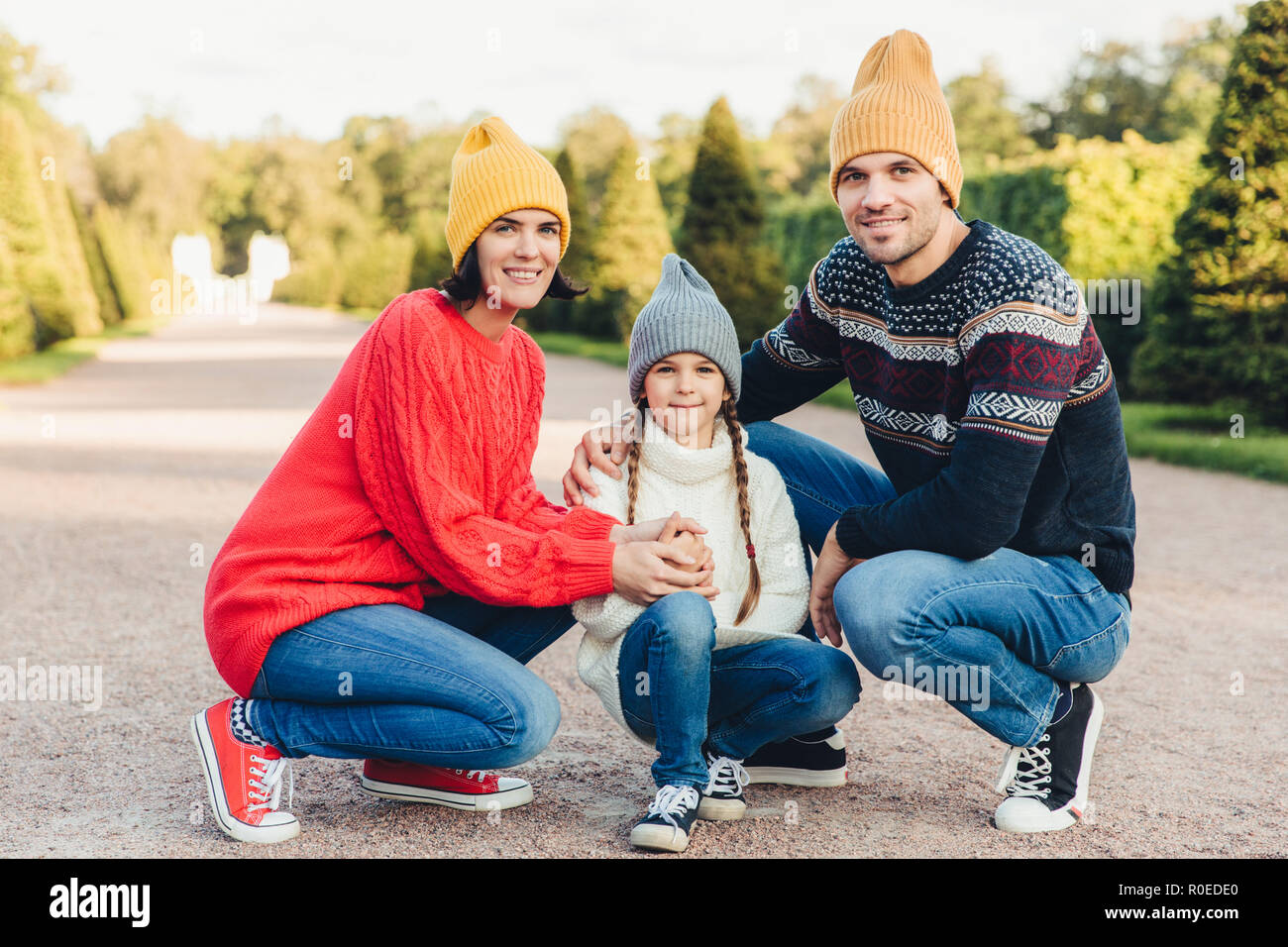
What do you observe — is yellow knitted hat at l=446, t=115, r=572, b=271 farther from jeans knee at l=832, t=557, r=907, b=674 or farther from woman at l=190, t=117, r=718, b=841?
jeans knee at l=832, t=557, r=907, b=674

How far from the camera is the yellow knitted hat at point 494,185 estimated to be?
287cm

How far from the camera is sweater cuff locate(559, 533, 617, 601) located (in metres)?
2.81

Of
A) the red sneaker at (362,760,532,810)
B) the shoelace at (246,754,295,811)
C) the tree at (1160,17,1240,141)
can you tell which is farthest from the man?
the tree at (1160,17,1240,141)

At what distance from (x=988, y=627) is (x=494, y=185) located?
4.93 ft

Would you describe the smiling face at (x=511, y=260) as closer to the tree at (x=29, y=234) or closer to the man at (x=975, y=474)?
the man at (x=975, y=474)

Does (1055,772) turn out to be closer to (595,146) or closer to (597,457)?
(597,457)

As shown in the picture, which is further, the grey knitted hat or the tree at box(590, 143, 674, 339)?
the tree at box(590, 143, 674, 339)

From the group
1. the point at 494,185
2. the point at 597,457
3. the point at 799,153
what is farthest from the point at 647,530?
the point at 799,153

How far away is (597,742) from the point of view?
359 cm

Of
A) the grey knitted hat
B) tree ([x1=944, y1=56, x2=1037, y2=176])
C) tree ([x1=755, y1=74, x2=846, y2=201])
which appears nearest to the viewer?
the grey knitted hat

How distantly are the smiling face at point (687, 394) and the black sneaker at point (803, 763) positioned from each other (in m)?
0.80

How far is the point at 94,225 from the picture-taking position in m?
32.9
